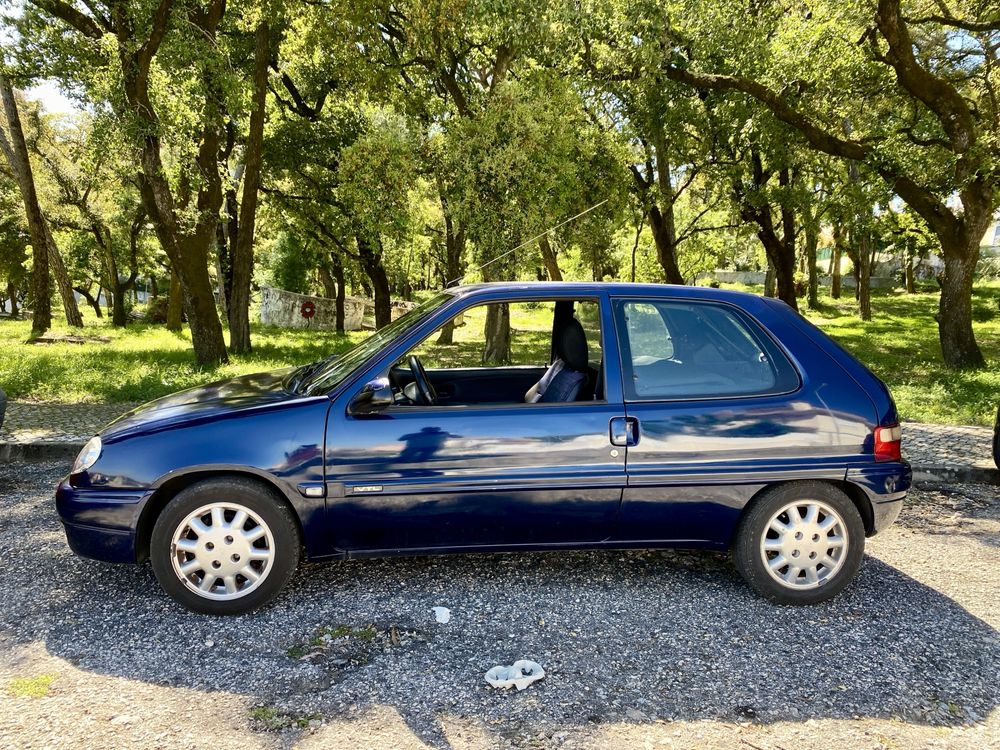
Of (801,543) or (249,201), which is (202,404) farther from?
(249,201)

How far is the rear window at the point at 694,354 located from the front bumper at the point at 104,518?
255cm

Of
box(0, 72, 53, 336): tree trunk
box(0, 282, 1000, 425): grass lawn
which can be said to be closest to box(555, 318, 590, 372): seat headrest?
box(0, 282, 1000, 425): grass lawn

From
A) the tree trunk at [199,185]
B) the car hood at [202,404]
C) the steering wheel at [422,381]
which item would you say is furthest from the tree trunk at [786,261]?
the car hood at [202,404]

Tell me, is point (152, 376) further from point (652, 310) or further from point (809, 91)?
point (809, 91)

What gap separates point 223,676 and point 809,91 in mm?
14698

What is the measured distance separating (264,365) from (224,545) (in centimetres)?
951

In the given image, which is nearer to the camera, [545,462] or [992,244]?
[545,462]

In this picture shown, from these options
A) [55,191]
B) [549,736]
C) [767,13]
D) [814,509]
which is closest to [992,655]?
[814,509]

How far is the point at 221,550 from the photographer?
3.41 m

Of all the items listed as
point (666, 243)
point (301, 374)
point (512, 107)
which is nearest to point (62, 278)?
point (512, 107)

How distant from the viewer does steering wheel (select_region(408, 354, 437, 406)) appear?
3726 millimetres

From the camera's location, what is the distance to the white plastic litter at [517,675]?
2934 mm

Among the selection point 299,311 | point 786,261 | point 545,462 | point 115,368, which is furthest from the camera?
point 299,311

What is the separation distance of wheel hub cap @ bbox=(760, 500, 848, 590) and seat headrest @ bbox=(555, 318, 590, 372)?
4.31 ft
